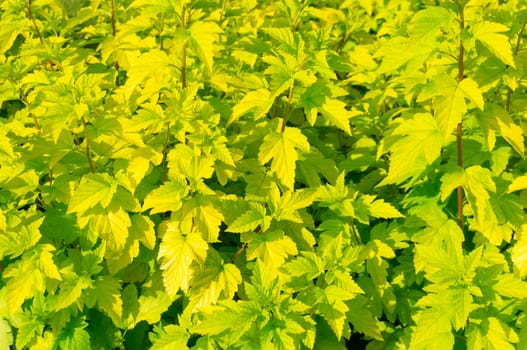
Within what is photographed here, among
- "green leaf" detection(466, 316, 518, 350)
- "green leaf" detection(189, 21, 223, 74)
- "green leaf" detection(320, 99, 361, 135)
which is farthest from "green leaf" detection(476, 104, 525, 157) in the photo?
"green leaf" detection(189, 21, 223, 74)

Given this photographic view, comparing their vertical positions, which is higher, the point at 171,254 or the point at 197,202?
the point at 197,202

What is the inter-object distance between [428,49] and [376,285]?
1273 mm

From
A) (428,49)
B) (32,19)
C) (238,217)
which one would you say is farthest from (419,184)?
(32,19)

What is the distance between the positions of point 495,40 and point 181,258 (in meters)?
1.74

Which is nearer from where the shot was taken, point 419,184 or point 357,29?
point 419,184

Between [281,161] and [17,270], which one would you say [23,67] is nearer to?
[17,270]

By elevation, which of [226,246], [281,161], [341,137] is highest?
[281,161]

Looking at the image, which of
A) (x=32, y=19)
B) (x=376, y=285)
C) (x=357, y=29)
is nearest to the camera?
(x=376, y=285)

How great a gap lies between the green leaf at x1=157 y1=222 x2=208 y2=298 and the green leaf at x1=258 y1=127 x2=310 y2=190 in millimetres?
501

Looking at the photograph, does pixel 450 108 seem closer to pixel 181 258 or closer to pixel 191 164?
pixel 191 164

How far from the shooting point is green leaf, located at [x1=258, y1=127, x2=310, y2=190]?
2.61 m

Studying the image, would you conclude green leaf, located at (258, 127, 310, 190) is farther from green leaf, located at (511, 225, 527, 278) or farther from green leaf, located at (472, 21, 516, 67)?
green leaf, located at (511, 225, 527, 278)

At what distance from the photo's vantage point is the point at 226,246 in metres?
3.19

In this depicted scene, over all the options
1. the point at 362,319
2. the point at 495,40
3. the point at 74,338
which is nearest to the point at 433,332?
the point at 362,319
